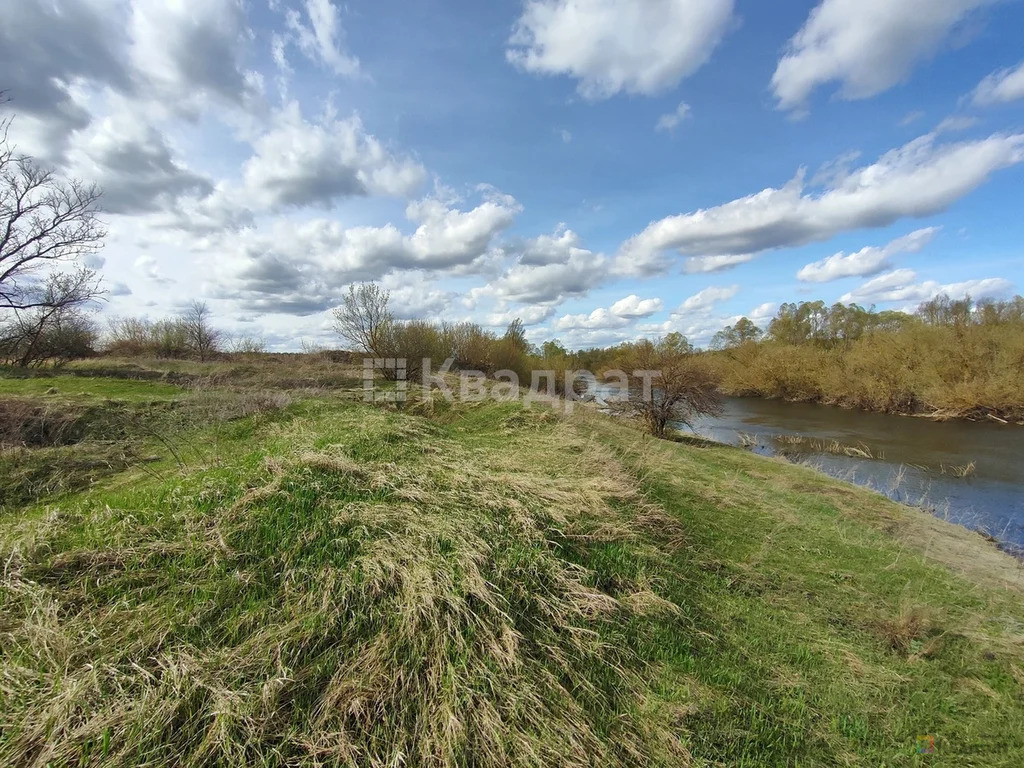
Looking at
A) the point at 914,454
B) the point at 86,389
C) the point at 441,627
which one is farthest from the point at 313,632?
the point at 914,454

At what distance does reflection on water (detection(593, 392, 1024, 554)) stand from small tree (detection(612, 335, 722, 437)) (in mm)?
3116

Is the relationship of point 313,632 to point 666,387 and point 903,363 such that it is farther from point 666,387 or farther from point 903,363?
point 903,363

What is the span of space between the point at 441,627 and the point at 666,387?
17049 millimetres

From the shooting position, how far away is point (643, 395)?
1909 centimetres

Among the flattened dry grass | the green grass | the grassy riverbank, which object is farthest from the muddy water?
the green grass

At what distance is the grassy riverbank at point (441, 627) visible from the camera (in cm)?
216

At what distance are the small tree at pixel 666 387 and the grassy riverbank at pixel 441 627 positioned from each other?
492 inches

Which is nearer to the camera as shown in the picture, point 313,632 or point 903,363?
point 313,632

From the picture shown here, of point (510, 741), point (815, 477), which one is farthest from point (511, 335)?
point (510, 741)

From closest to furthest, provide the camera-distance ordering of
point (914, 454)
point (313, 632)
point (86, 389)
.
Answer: point (313, 632) < point (86, 389) < point (914, 454)

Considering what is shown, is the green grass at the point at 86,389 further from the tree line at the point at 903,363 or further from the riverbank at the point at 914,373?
the riverbank at the point at 914,373

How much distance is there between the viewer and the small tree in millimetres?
18062

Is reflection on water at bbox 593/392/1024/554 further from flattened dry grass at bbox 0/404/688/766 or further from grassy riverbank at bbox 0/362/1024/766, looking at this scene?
flattened dry grass at bbox 0/404/688/766

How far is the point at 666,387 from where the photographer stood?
18281 mm
